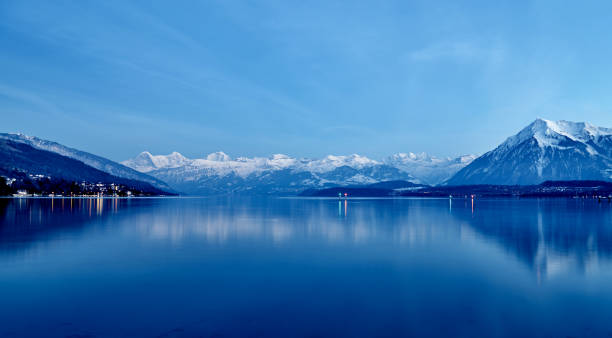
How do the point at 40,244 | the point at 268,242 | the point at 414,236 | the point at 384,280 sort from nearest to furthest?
the point at 384,280, the point at 40,244, the point at 268,242, the point at 414,236

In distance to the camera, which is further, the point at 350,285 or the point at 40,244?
the point at 40,244

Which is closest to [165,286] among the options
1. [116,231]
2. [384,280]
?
[384,280]

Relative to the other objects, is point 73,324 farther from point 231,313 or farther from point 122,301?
point 231,313

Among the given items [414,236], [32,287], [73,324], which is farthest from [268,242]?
[73,324]

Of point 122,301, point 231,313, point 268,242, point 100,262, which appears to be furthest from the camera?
point 268,242

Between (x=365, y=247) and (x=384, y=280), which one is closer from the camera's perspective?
(x=384, y=280)

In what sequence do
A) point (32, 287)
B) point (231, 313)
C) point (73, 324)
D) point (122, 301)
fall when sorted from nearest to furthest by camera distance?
point (73, 324), point (231, 313), point (122, 301), point (32, 287)

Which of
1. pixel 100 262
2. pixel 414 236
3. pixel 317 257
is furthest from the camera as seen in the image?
pixel 414 236

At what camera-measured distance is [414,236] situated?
2178 inches

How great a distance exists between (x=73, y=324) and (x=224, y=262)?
56.5ft

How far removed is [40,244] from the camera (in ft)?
138

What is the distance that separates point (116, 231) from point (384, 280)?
43544 millimetres

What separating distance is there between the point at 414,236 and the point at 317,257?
22028 millimetres

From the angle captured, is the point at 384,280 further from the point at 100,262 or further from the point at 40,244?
the point at 40,244
